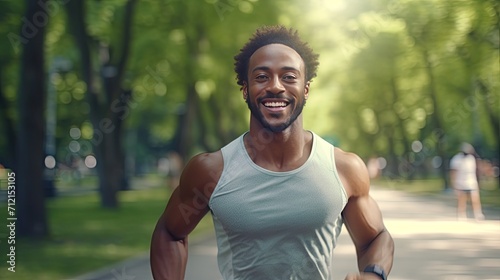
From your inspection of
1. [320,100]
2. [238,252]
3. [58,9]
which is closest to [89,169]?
[320,100]

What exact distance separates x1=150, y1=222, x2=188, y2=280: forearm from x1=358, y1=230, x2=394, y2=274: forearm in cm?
55

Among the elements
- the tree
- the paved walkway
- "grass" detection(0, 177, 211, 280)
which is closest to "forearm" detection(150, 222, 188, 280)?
the paved walkway

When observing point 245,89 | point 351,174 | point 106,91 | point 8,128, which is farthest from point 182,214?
point 8,128

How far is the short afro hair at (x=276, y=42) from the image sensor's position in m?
3.03

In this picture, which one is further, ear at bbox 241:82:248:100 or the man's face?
ear at bbox 241:82:248:100

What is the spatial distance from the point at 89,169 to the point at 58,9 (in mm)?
79454

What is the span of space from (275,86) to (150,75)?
27.8 m

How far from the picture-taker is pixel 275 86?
2.89 meters

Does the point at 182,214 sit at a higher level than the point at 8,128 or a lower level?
higher

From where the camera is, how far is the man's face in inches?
114

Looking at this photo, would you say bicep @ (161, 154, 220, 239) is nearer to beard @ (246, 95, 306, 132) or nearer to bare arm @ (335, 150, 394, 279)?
beard @ (246, 95, 306, 132)

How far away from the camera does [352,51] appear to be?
1863 inches

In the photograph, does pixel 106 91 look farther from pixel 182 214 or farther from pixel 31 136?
pixel 182 214

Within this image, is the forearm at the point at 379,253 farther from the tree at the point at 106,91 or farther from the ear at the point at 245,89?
the tree at the point at 106,91
